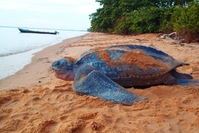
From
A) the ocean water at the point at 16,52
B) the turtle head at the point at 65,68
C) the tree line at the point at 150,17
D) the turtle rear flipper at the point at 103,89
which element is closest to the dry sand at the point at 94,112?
the turtle rear flipper at the point at 103,89

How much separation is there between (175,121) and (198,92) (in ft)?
2.88

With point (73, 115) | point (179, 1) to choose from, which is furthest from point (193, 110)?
point (179, 1)

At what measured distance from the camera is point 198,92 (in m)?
2.24

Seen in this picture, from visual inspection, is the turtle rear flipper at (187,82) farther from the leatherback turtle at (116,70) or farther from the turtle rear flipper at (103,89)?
the turtle rear flipper at (103,89)

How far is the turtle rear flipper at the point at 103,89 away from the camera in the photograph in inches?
76.5

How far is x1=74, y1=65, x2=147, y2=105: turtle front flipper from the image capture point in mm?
1944

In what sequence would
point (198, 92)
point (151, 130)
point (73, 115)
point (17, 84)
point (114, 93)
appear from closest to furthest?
point (151, 130) < point (73, 115) < point (114, 93) < point (198, 92) < point (17, 84)

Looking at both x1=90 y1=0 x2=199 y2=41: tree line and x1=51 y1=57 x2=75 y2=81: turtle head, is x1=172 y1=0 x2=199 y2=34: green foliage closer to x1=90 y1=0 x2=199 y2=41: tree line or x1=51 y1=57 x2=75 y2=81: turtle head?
x1=90 y1=0 x2=199 y2=41: tree line

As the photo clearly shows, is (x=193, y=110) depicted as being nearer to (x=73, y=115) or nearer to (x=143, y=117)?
(x=143, y=117)

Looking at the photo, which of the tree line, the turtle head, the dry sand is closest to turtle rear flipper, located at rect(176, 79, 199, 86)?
the dry sand

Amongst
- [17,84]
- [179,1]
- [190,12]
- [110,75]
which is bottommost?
[17,84]

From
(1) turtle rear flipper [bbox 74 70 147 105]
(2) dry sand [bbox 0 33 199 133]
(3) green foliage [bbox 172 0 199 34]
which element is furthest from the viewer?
(3) green foliage [bbox 172 0 199 34]

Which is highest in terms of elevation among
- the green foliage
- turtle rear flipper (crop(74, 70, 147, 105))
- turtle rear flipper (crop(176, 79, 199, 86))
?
the green foliage

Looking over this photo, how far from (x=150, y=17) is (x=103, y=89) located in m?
11.8
